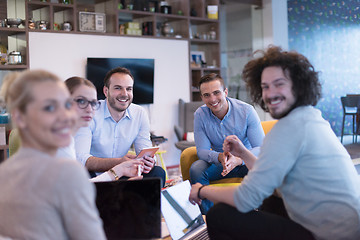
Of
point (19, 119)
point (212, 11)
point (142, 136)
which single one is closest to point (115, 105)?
point (142, 136)

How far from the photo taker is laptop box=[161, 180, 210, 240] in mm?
2119

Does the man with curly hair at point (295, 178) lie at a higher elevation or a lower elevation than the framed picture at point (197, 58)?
lower

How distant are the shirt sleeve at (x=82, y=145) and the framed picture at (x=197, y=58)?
12.2ft

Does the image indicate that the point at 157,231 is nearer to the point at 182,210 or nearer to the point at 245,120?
the point at 182,210

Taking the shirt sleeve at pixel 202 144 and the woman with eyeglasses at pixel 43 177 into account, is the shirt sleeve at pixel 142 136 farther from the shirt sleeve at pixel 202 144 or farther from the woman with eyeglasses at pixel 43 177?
the woman with eyeglasses at pixel 43 177

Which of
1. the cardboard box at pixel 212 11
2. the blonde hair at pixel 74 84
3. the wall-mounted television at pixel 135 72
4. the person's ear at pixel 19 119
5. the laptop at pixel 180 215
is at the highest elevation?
the cardboard box at pixel 212 11

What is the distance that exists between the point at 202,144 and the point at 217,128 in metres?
0.17

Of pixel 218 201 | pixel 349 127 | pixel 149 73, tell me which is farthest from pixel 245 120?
pixel 149 73

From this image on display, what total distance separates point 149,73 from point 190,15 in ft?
4.11

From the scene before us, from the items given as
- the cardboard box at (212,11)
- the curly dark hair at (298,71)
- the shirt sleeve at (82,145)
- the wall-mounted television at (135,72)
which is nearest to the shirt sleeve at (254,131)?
the shirt sleeve at (82,145)

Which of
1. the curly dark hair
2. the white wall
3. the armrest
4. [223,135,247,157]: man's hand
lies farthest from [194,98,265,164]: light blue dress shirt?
the white wall

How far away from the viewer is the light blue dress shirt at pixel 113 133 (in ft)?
9.86

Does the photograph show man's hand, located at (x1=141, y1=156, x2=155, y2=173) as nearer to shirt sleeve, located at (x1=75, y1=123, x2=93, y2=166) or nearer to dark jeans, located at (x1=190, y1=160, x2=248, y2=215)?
shirt sleeve, located at (x1=75, y1=123, x2=93, y2=166)

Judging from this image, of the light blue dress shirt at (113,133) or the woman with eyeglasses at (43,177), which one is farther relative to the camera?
the light blue dress shirt at (113,133)
